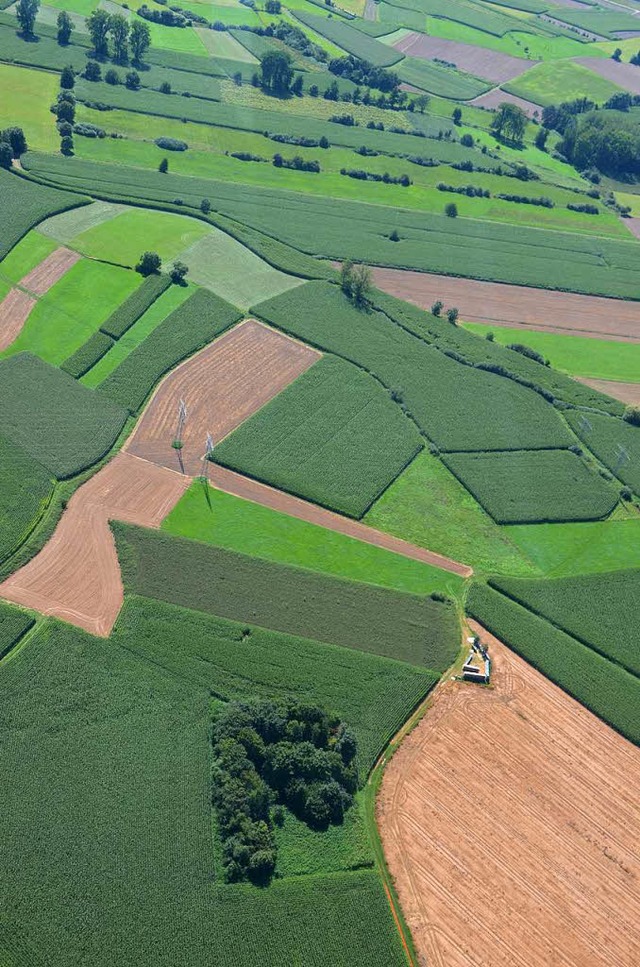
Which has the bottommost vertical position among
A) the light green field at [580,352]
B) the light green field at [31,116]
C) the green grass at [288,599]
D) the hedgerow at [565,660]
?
→ the green grass at [288,599]

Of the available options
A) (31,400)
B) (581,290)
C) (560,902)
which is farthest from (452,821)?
(581,290)

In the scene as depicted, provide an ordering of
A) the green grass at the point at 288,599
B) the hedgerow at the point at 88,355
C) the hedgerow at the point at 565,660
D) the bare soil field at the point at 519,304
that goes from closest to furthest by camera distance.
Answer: the hedgerow at the point at 565,660, the green grass at the point at 288,599, the hedgerow at the point at 88,355, the bare soil field at the point at 519,304

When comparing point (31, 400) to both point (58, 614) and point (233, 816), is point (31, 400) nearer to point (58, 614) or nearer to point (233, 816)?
point (58, 614)

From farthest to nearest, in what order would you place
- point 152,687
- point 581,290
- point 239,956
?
point 581,290 → point 152,687 → point 239,956

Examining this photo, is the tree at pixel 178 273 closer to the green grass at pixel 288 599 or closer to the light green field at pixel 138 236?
the light green field at pixel 138 236

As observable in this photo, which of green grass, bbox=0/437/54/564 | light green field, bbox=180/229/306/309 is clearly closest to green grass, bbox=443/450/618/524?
light green field, bbox=180/229/306/309

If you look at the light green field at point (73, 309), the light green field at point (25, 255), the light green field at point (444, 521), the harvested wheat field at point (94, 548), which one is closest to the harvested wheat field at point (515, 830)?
the light green field at point (444, 521)
